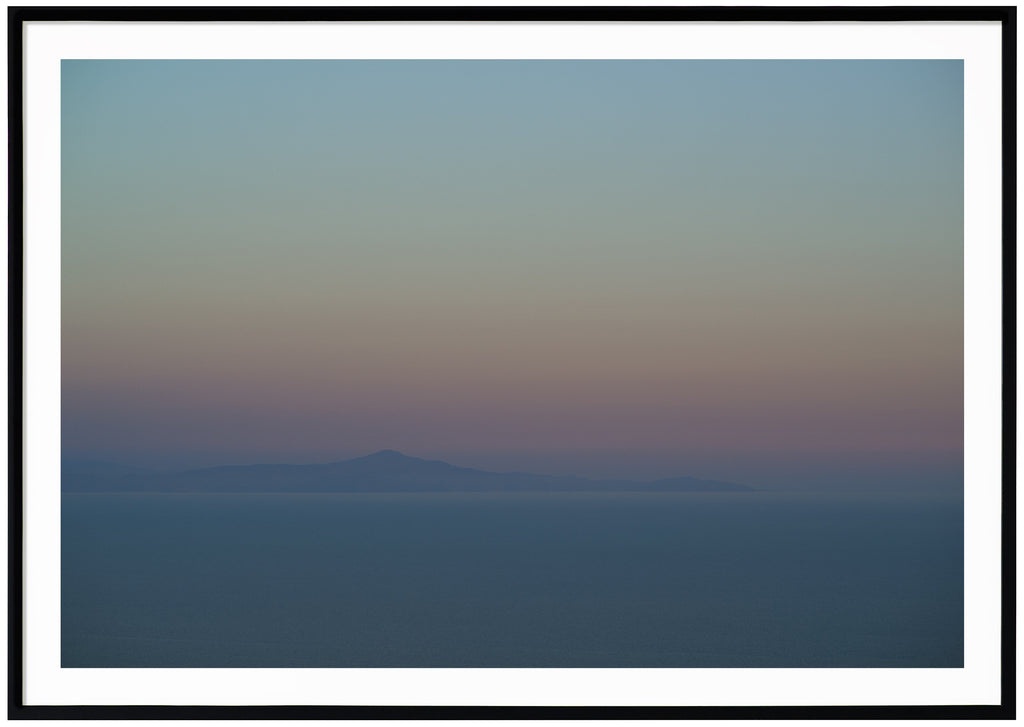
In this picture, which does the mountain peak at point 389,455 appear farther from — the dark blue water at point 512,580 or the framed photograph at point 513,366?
the dark blue water at point 512,580

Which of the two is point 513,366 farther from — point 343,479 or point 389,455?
point 343,479

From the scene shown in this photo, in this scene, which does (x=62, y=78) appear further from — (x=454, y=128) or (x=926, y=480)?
(x=926, y=480)

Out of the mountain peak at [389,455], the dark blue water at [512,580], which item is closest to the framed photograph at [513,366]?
the dark blue water at [512,580]

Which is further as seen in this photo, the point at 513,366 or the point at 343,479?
the point at 343,479

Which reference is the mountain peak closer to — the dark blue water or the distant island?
the distant island

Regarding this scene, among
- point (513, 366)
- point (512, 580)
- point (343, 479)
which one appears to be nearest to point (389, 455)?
point (343, 479)
